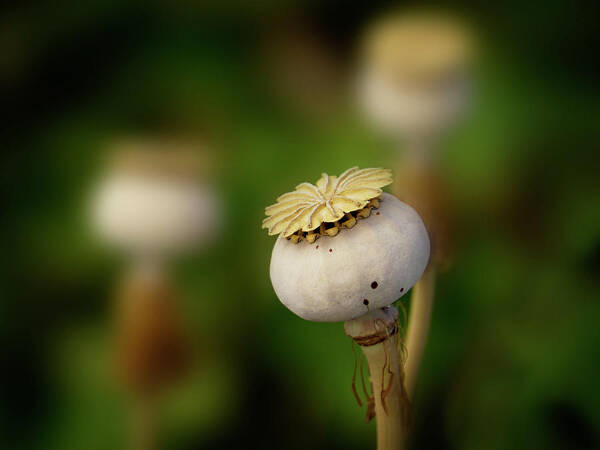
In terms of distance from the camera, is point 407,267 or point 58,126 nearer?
point 407,267

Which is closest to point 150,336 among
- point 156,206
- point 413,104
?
point 156,206

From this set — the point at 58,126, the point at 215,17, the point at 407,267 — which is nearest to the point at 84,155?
the point at 58,126

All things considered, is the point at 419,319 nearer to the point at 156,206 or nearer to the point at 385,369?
the point at 385,369

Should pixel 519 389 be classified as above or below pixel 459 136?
below

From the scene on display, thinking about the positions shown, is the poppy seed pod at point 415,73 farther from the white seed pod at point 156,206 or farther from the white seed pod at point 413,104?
the white seed pod at point 156,206

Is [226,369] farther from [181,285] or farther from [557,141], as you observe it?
[557,141]

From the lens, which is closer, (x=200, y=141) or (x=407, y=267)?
(x=407, y=267)

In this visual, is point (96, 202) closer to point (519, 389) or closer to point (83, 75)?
point (83, 75)

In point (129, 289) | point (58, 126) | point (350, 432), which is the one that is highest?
point (58, 126)
